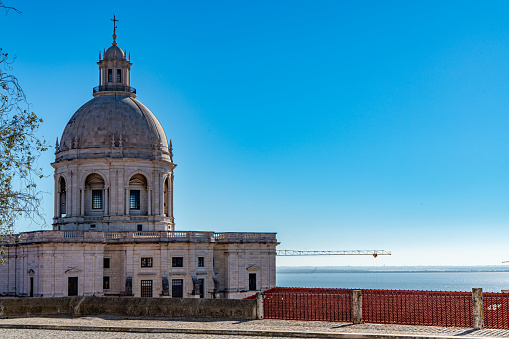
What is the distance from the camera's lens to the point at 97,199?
67375 mm

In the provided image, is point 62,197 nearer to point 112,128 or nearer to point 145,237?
point 112,128

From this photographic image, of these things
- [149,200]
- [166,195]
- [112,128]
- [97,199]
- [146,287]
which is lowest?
[146,287]

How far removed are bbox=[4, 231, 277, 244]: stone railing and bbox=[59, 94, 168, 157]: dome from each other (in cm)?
933

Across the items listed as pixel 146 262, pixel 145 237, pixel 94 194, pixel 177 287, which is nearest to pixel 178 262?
pixel 177 287

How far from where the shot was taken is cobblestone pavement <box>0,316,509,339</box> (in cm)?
2617

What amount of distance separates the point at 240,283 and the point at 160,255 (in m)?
9.87

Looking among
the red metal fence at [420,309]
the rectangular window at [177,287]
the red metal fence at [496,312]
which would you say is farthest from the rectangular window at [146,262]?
the red metal fence at [496,312]

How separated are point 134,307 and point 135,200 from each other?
3597cm

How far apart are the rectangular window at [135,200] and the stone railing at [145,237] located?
214 inches

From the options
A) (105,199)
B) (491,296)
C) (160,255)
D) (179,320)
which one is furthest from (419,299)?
(105,199)

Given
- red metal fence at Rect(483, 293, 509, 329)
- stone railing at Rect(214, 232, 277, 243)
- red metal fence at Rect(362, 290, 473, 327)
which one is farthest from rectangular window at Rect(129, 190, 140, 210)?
red metal fence at Rect(483, 293, 509, 329)

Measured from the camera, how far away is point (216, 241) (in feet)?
222

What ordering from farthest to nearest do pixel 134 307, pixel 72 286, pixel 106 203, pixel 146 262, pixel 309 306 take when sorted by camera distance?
1. pixel 106 203
2. pixel 146 262
3. pixel 72 286
4. pixel 134 307
5. pixel 309 306

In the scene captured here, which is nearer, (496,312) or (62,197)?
(496,312)
